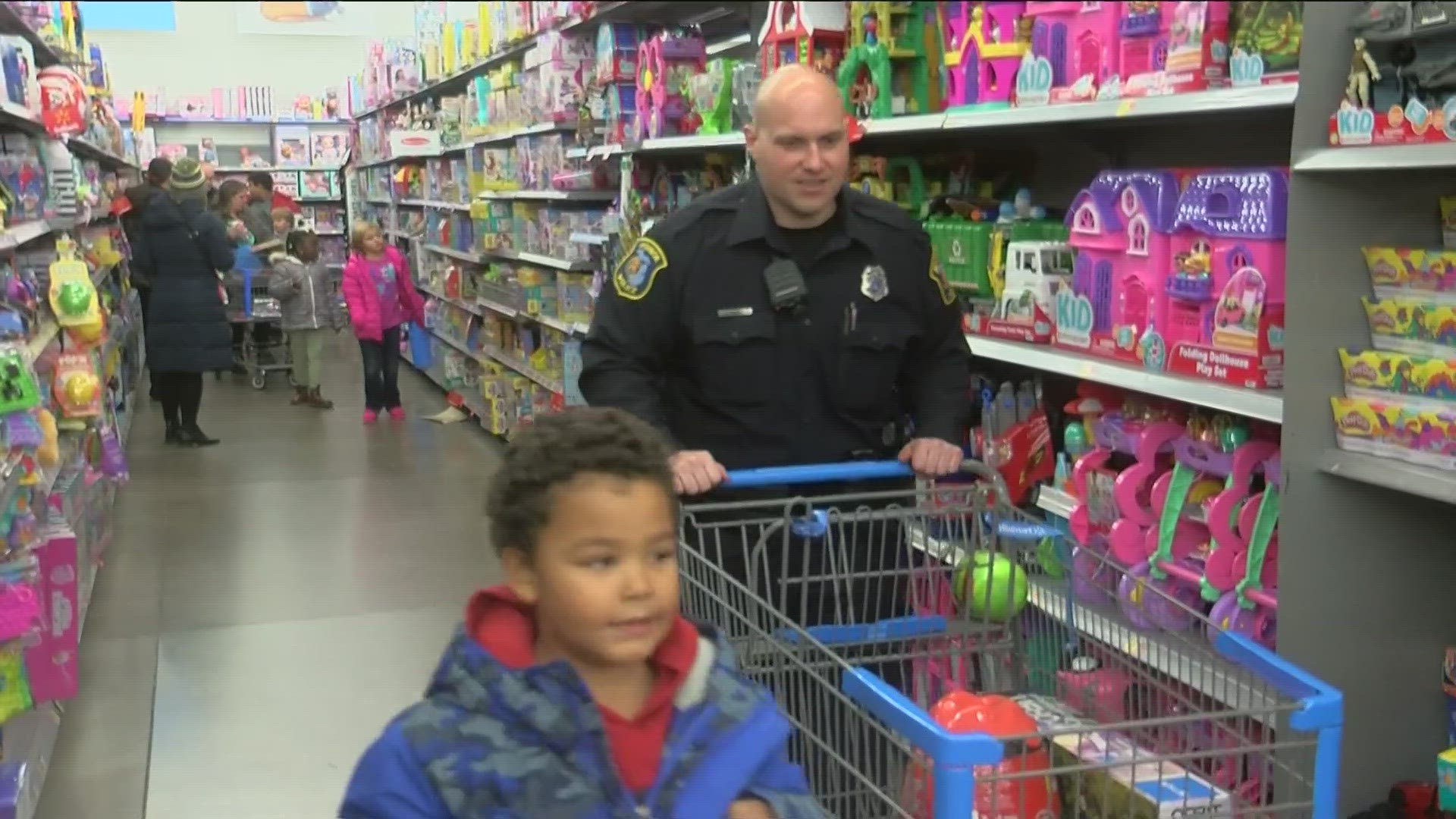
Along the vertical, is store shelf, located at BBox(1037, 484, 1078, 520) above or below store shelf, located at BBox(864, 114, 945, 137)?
below

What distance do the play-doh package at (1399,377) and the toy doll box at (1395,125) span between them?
1.22ft

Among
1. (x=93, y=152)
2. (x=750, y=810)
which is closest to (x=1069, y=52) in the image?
(x=750, y=810)

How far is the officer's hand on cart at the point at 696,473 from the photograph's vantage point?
2.23 m

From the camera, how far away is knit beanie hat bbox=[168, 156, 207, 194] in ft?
28.5

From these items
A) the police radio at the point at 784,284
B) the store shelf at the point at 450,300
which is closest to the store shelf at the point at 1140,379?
the police radio at the point at 784,284

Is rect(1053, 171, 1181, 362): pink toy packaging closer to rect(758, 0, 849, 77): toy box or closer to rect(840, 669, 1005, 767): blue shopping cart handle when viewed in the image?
rect(758, 0, 849, 77): toy box

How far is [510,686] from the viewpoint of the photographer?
131 cm

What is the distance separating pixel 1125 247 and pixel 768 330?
0.90 metres

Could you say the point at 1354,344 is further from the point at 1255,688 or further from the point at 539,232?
the point at 539,232

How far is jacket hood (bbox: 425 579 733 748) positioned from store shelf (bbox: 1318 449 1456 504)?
161 cm

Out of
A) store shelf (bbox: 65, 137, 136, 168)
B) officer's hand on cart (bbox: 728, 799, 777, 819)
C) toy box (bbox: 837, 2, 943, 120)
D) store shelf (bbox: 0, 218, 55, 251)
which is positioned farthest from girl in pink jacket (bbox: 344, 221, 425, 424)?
officer's hand on cart (bbox: 728, 799, 777, 819)

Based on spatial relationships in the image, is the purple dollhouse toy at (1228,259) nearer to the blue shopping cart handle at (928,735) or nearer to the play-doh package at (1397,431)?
the play-doh package at (1397,431)

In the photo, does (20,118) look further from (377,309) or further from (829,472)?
(377,309)

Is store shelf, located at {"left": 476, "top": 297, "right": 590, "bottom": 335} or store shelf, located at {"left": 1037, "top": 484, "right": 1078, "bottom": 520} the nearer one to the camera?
store shelf, located at {"left": 1037, "top": 484, "right": 1078, "bottom": 520}
